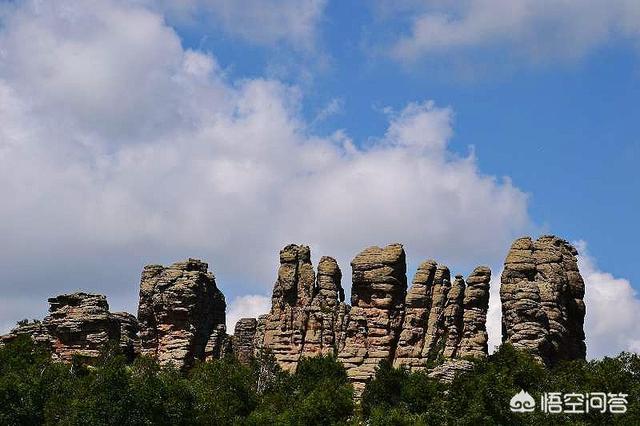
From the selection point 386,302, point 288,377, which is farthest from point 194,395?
point 386,302

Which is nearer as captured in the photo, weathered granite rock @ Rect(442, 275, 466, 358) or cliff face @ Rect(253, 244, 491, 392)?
weathered granite rock @ Rect(442, 275, 466, 358)

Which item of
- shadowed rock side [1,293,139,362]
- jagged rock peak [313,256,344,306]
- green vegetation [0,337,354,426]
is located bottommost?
green vegetation [0,337,354,426]

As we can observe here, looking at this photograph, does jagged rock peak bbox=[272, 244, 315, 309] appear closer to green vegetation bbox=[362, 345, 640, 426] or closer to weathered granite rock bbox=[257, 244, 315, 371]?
weathered granite rock bbox=[257, 244, 315, 371]

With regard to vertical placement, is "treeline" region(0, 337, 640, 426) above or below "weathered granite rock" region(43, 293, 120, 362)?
below

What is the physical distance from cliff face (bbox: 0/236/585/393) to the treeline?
499cm

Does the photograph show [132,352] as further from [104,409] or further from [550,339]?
[550,339]

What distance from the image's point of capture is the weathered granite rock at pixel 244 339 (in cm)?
15862

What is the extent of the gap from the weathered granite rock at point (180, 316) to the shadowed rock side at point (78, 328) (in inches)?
209

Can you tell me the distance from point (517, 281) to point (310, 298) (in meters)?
32.1

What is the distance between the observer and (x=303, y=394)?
12350 centimetres

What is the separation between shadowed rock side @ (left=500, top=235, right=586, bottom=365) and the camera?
121625 mm

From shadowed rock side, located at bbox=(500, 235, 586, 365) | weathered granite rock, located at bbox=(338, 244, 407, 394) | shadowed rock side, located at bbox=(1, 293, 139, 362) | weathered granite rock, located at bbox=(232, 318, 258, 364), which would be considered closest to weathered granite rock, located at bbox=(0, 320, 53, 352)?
shadowed rock side, located at bbox=(1, 293, 139, 362)

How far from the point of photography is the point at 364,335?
439 feet

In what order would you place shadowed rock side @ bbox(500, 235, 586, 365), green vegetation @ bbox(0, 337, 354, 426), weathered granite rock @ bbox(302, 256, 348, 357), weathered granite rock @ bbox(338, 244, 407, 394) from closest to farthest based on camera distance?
green vegetation @ bbox(0, 337, 354, 426) → shadowed rock side @ bbox(500, 235, 586, 365) → weathered granite rock @ bbox(338, 244, 407, 394) → weathered granite rock @ bbox(302, 256, 348, 357)
